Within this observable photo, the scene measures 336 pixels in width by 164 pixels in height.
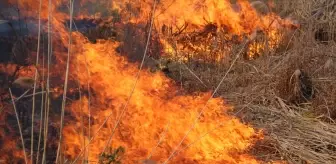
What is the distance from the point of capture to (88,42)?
4871mm

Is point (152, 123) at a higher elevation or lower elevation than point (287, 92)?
lower

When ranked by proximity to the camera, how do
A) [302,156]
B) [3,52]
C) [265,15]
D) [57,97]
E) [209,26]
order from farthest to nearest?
[265,15]
[209,26]
[3,52]
[57,97]
[302,156]

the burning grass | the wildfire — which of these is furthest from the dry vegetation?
the wildfire

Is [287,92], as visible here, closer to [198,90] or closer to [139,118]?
[198,90]

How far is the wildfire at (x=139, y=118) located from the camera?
2797 millimetres

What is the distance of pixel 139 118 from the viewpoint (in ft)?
10.4

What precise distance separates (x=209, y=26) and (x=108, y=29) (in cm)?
134

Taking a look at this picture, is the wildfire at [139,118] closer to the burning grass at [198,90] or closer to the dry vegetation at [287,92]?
the burning grass at [198,90]

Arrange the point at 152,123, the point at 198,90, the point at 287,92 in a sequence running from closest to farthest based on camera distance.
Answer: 1. the point at 152,123
2. the point at 287,92
3. the point at 198,90

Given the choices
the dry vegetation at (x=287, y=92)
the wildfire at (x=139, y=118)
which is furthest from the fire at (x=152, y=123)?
the dry vegetation at (x=287, y=92)

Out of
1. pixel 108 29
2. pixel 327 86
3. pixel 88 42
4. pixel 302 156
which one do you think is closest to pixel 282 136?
pixel 302 156

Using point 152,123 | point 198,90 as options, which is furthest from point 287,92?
point 152,123

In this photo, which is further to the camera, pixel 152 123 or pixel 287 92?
pixel 287 92

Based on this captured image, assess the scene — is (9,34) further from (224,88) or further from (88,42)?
(224,88)
